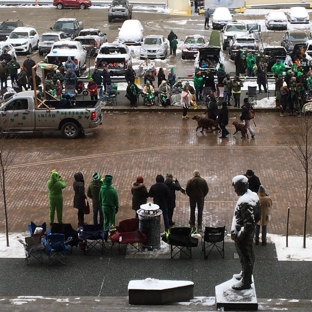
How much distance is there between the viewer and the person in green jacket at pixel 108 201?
15.8 m

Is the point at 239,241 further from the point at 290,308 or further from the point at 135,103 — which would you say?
the point at 135,103

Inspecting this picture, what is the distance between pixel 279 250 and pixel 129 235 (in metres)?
3.00

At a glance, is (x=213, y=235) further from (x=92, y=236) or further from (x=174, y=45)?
(x=174, y=45)

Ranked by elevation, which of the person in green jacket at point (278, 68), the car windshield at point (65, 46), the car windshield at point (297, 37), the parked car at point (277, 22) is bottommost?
the person in green jacket at point (278, 68)

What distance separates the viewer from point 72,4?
5931cm

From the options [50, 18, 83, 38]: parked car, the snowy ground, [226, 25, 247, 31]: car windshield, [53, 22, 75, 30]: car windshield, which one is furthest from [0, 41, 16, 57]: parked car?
the snowy ground

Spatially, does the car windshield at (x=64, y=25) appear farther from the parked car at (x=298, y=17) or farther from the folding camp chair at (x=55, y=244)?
the folding camp chair at (x=55, y=244)

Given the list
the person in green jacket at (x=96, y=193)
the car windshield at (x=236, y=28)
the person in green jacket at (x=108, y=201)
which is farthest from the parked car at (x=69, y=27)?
the person in green jacket at (x=108, y=201)

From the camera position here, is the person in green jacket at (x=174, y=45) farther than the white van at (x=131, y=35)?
No

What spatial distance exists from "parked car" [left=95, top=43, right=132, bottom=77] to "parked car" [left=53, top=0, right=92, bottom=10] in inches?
920

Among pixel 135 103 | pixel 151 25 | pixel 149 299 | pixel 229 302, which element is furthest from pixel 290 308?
pixel 151 25

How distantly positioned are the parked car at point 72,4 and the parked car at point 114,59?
920 inches

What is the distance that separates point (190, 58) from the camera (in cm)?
3950

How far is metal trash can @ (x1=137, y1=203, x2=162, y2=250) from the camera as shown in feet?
49.3
